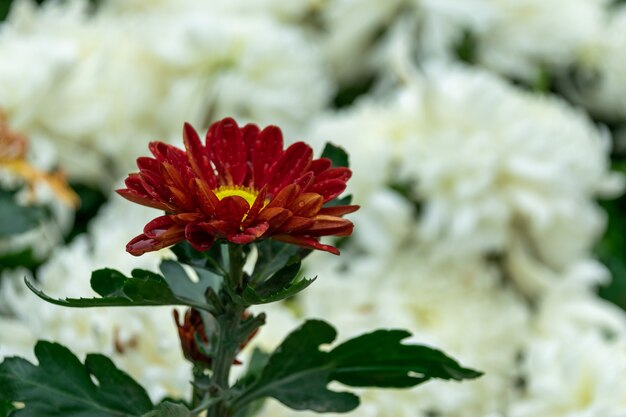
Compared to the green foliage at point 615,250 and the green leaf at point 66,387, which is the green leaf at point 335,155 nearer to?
the green leaf at point 66,387

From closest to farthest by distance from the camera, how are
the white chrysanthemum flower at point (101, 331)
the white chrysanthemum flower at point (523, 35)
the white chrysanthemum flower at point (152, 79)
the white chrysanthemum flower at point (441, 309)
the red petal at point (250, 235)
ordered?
the red petal at point (250, 235), the white chrysanthemum flower at point (101, 331), the white chrysanthemum flower at point (441, 309), the white chrysanthemum flower at point (152, 79), the white chrysanthemum flower at point (523, 35)

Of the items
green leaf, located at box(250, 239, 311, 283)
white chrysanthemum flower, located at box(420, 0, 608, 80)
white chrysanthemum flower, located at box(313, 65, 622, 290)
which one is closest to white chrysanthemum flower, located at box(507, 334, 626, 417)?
white chrysanthemum flower, located at box(313, 65, 622, 290)

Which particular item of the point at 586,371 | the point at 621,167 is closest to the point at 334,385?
the point at 586,371

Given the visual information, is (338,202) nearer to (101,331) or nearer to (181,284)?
(181,284)

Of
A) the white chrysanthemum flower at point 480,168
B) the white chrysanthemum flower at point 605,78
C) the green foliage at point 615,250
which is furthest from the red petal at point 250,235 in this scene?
the white chrysanthemum flower at point 605,78

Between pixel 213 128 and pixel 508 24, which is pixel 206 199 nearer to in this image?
pixel 213 128

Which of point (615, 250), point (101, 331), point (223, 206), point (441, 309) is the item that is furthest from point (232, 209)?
point (615, 250)

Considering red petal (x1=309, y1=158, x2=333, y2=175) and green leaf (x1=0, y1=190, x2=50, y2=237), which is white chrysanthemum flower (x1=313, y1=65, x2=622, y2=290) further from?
red petal (x1=309, y1=158, x2=333, y2=175)
